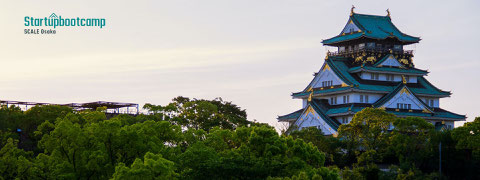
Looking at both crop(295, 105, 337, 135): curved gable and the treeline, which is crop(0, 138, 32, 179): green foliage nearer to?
the treeline

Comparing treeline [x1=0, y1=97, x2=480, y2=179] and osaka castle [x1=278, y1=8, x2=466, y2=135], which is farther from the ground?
osaka castle [x1=278, y1=8, x2=466, y2=135]

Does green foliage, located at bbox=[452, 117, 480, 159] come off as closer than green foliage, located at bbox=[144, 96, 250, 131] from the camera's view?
Yes

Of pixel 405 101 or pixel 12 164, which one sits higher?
pixel 405 101

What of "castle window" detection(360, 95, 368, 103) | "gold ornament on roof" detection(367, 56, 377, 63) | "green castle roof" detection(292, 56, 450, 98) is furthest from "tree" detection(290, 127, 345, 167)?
"gold ornament on roof" detection(367, 56, 377, 63)

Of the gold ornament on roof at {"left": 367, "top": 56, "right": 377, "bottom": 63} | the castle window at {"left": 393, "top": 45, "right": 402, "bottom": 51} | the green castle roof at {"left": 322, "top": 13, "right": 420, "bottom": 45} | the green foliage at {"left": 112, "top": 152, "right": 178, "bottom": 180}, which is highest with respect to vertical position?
the green castle roof at {"left": 322, "top": 13, "right": 420, "bottom": 45}

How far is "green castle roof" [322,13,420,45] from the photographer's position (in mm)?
92875

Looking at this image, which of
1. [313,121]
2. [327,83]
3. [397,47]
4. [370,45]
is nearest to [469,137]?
[313,121]

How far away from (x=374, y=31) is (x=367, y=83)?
22.7 ft

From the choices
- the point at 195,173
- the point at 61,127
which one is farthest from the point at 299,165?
the point at 61,127

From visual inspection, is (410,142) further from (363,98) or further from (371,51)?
(371,51)

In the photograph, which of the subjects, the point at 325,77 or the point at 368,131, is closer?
the point at 368,131

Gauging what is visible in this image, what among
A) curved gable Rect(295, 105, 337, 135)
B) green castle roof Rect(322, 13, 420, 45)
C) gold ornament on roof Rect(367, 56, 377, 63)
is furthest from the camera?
green castle roof Rect(322, 13, 420, 45)

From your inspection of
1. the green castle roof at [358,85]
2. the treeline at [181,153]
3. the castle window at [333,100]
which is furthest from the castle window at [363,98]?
the treeline at [181,153]

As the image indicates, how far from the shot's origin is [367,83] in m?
90.4
